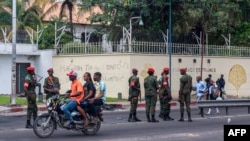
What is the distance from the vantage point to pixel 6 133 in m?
16.7

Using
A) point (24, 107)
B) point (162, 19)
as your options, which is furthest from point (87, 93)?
point (162, 19)

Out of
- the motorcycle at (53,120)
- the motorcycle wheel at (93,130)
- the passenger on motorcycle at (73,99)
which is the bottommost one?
the motorcycle wheel at (93,130)

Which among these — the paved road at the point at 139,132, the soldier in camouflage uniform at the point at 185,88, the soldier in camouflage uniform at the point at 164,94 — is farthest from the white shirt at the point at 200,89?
the soldier in camouflage uniform at the point at 185,88

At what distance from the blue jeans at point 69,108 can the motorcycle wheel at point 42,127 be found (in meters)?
0.41

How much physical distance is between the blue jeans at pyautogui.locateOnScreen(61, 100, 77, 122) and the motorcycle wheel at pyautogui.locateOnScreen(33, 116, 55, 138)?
1.34 feet

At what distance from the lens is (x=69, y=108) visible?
1550cm

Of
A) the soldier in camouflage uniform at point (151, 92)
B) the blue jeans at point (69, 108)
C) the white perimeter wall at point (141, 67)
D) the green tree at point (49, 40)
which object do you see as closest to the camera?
the blue jeans at point (69, 108)

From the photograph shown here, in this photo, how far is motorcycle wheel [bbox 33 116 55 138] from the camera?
15.3m

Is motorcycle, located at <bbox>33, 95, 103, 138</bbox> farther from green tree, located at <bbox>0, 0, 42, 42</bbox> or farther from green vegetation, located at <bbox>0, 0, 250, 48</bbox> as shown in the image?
green tree, located at <bbox>0, 0, 42, 42</bbox>

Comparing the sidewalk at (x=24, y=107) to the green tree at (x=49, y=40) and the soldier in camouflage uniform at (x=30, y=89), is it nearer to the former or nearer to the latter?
the soldier in camouflage uniform at (x=30, y=89)

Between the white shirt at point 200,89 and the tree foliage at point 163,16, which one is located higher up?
the tree foliage at point 163,16

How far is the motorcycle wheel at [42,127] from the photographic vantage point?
15.3 metres

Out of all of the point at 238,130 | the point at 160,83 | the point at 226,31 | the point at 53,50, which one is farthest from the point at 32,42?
the point at 238,130

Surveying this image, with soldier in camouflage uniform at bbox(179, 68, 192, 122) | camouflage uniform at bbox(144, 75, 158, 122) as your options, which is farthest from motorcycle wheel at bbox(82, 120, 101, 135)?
soldier in camouflage uniform at bbox(179, 68, 192, 122)
